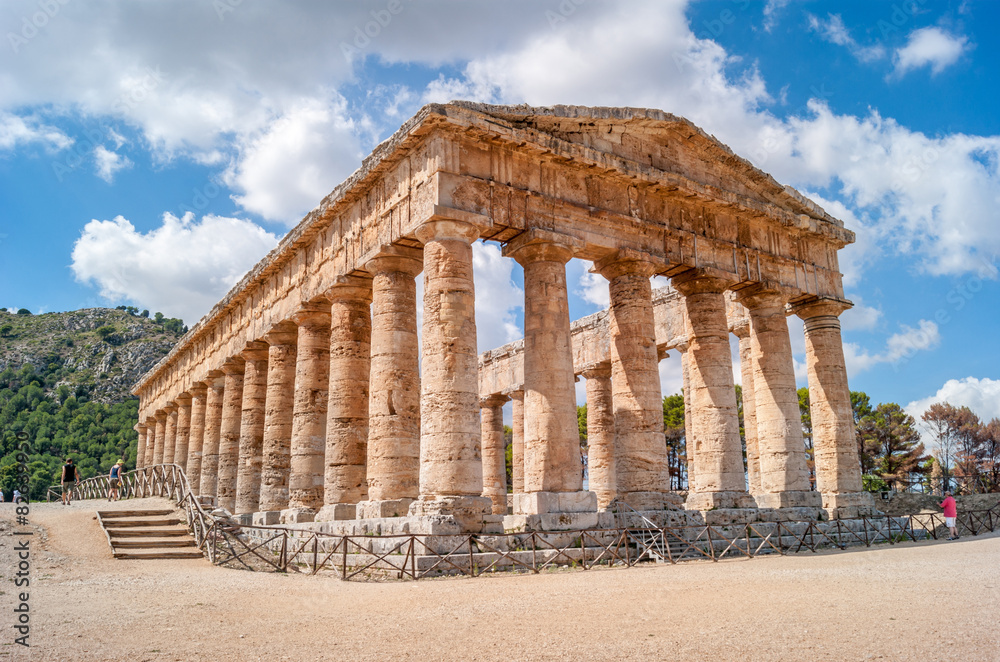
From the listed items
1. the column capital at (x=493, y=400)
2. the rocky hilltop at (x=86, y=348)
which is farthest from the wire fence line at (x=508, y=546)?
the rocky hilltop at (x=86, y=348)

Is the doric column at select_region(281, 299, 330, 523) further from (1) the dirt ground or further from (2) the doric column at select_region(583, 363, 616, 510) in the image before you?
(2) the doric column at select_region(583, 363, 616, 510)

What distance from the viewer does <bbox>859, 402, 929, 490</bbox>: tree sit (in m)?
43.5

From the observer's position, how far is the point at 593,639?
299 inches

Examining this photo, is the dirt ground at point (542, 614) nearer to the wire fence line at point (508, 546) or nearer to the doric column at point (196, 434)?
the wire fence line at point (508, 546)

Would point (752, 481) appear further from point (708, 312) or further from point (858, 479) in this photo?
point (708, 312)

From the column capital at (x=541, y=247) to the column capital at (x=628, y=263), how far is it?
4.94 ft

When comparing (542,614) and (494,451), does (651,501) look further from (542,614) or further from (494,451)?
(494,451)

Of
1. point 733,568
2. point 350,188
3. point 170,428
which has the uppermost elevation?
point 350,188

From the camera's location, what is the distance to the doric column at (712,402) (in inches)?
775

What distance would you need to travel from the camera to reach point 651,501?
17.7m

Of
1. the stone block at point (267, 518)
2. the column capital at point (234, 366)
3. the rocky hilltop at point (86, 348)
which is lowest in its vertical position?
the stone block at point (267, 518)

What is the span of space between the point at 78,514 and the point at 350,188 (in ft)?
43.2

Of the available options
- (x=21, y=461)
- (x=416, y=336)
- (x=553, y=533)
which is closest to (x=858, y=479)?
(x=553, y=533)

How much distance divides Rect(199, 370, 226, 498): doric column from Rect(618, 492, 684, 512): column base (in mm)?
18269
